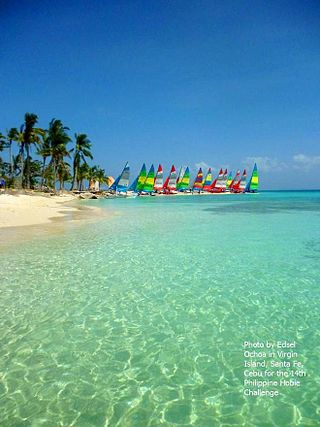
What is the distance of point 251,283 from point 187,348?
11.9 feet

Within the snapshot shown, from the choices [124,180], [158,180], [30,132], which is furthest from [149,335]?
[158,180]

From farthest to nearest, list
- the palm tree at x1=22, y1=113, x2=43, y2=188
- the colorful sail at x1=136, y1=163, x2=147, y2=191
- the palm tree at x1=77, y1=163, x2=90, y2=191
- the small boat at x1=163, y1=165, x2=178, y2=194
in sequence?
the small boat at x1=163, y1=165, x2=178, y2=194, the colorful sail at x1=136, y1=163, x2=147, y2=191, the palm tree at x1=77, y1=163, x2=90, y2=191, the palm tree at x1=22, y1=113, x2=43, y2=188

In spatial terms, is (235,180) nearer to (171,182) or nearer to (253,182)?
(253,182)

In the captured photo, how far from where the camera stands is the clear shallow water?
3.45m

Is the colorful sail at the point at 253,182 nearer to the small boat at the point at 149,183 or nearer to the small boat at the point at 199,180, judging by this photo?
the small boat at the point at 199,180

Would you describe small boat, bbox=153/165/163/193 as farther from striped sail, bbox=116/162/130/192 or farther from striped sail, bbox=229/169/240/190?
striped sail, bbox=229/169/240/190

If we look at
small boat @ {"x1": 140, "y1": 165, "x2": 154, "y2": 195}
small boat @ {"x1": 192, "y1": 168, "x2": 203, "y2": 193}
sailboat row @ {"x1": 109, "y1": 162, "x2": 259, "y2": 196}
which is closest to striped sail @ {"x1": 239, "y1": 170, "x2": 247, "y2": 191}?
sailboat row @ {"x1": 109, "y1": 162, "x2": 259, "y2": 196}

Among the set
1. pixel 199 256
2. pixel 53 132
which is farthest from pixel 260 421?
pixel 53 132

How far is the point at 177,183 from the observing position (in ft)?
349

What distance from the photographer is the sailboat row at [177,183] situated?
3194 inches

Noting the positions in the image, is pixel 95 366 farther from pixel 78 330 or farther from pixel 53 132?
pixel 53 132

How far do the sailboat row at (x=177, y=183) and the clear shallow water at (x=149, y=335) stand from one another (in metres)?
68.6

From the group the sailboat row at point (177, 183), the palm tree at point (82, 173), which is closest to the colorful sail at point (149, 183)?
the sailboat row at point (177, 183)

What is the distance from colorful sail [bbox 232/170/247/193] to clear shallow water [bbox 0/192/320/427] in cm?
11118
